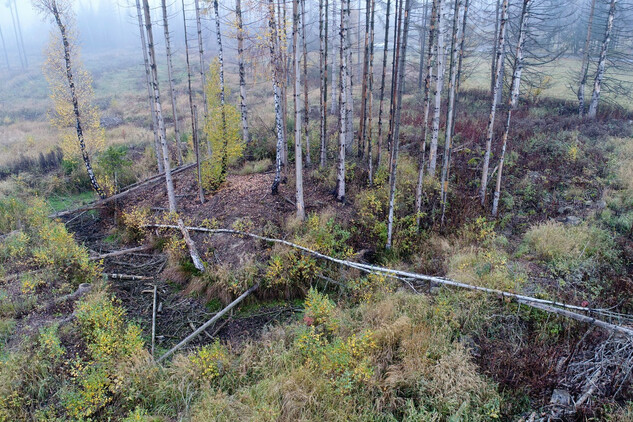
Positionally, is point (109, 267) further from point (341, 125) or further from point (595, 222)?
point (595, 222)

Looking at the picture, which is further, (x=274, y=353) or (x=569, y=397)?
(x=274, y=353)

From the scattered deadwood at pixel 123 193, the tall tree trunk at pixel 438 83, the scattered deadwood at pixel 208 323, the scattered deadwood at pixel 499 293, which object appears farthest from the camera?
the scattered deadwood at pixel 123 193

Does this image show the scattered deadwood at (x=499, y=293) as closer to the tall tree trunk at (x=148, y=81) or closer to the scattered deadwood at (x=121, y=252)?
the scattered deadwood at (x=121, y=252)

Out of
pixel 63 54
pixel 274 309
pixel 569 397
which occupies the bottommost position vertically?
pixel 274 309

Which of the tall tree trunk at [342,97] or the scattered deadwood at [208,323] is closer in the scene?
the scattered deadwood at [208,323]

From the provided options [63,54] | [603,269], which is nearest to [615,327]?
[603,269]

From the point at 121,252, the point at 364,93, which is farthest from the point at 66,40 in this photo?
the point at 364,93

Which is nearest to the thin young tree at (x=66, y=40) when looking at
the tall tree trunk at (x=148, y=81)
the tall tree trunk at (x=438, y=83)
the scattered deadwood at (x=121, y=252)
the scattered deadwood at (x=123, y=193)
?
the scattered deadwood at (x=123, y=193)

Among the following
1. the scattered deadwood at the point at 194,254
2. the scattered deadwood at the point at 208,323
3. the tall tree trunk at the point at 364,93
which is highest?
the tall tree trunk at the point at 364,93

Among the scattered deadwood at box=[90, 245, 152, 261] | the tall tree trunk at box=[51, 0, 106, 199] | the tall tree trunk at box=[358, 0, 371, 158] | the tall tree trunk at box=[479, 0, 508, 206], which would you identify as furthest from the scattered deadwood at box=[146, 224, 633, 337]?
the tall tree trunk at box=[51, 0, 106, 199]

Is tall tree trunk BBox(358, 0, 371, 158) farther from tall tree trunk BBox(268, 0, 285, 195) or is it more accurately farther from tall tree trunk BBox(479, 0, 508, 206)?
tall tree trunk BBox(479, 0, 508, 206)

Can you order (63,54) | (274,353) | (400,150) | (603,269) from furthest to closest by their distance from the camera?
(400,150) → (63,54) → (603,269) → (274,353)
